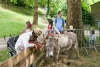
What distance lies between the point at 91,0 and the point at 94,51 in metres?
43.1

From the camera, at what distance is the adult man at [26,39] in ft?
23.3

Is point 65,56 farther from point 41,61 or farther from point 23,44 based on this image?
point 23,44

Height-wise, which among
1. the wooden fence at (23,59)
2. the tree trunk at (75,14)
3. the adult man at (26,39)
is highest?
the tree trunk at (75,14)

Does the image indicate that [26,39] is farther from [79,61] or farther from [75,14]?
[75,14]

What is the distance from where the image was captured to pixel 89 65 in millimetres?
10078

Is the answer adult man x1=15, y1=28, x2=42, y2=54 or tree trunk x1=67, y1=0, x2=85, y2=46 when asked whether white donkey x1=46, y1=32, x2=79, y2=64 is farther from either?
tree trunk x1=67, y1=0, x2=85, y2=46

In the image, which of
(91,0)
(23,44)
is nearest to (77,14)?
(23,44)

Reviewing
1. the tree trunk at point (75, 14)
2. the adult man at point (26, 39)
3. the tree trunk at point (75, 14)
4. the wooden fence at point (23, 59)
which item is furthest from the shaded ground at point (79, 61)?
the tree trunk at point (75, 14)

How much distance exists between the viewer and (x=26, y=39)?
7043 millimetres

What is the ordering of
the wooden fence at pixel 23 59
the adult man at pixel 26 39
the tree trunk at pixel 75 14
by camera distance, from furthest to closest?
the tree trunk at pixel 75 14 → the adult man at pixel 26 39 → the wooden fence at pixel 23 59

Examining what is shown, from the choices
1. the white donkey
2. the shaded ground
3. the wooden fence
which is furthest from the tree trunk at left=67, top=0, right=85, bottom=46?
the wooden fence

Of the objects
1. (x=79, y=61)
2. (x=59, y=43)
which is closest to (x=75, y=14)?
(x=79, y=61)

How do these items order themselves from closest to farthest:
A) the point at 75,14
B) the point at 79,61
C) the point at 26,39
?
the point at 26,39
the point at 79,61
the point at 75,14

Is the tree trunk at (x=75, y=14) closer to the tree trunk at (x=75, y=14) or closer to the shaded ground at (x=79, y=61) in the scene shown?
the tree trunk at (x=75, y=14)
